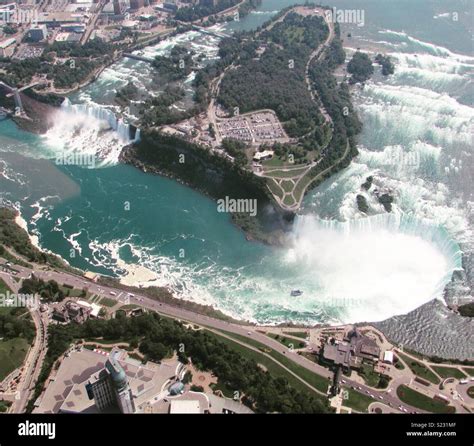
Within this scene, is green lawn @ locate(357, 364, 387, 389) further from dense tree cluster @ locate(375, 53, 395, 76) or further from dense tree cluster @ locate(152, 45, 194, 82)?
dense tree cluster @ locate(375, 53, 395, 76)

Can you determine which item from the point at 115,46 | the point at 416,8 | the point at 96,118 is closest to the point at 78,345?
the point at 96,118

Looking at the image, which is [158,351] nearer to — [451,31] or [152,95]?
[152,95]

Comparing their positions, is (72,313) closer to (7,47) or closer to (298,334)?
(298,334)

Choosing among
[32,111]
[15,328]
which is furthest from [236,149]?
[32,111]

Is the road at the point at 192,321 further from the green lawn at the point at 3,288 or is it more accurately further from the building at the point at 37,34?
the building at the point at 37,34

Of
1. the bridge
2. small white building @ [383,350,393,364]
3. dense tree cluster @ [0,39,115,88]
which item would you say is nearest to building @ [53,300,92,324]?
small white building @ [383,350,393,364]

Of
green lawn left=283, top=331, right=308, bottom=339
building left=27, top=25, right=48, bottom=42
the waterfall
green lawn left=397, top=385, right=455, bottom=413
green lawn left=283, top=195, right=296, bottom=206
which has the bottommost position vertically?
green lawn left=397, top=385, right=455, bottom=413
